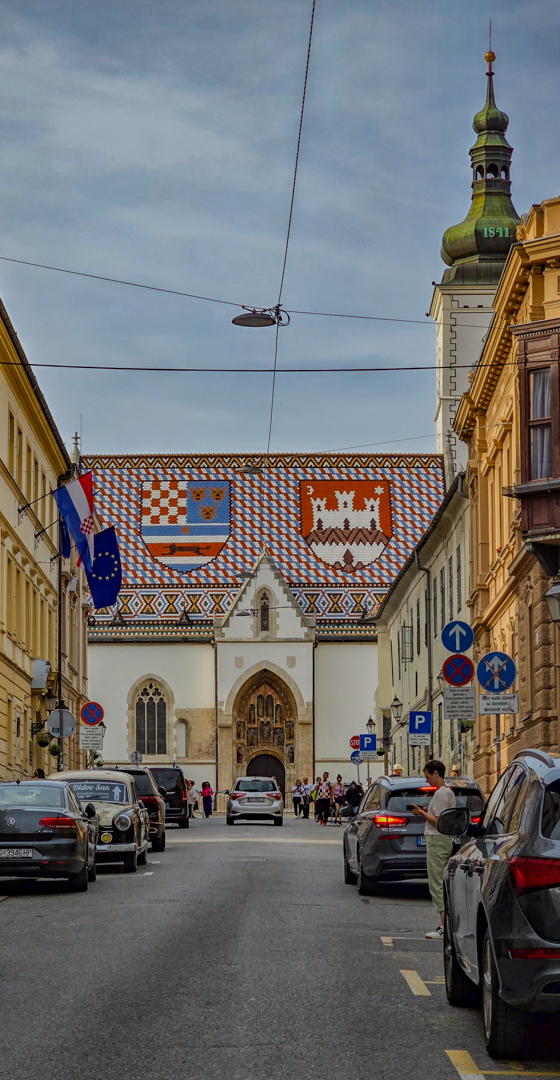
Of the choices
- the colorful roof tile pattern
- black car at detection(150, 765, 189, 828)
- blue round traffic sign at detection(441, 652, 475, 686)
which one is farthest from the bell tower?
blue round traffic sign at detection(441, 652, 475, 686)

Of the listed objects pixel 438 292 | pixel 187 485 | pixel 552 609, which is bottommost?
pixel 552 609

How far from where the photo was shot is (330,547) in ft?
254

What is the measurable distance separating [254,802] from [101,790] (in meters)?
23.0

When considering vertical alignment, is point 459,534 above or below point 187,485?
below

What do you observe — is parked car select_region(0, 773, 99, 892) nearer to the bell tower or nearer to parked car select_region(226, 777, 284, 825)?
parked car select_region(226, 777, 284, 825)

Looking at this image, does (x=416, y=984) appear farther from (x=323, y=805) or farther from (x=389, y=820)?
(x=323, y=805)

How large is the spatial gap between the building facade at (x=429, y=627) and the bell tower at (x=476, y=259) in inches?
486

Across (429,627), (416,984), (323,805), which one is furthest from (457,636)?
(323,805)

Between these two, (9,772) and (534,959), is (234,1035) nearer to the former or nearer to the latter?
(534,959)

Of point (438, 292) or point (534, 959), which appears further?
point (438, 292)

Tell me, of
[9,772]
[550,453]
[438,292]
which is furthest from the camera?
[438,292]

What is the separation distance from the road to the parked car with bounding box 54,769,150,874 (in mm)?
3651

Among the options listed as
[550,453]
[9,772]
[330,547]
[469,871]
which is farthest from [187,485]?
[469,871]

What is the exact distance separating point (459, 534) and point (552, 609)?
2308 centimetres
